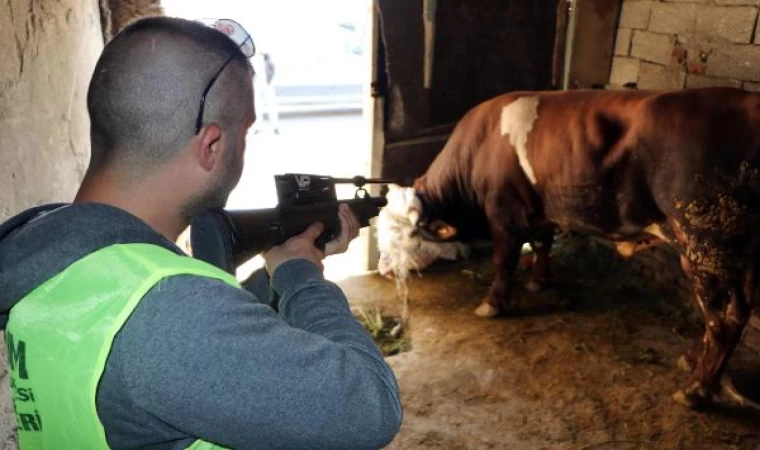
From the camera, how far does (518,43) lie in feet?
A: 17.7

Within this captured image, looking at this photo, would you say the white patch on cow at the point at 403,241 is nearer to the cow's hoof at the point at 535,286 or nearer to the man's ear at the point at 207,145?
the cow's hoof at the point at 535,286

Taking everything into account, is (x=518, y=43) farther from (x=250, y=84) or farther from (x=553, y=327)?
(x=250, y=84)

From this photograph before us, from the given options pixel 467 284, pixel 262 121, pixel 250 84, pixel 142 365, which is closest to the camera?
pixel 142 365

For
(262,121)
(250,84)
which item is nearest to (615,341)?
(250,84)

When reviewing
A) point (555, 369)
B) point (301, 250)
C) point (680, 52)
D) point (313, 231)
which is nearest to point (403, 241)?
point (555, 369)

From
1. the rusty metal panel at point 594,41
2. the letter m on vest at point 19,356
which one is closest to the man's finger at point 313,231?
the letter m on vest at point 19,356

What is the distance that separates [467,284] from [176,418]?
4.46m

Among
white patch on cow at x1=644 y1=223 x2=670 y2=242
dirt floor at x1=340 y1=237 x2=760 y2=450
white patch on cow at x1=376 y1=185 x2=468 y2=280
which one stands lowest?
dirt floor at x1=340 y1=237 x2=760 y2=450

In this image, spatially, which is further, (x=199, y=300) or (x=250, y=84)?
(x=250, y=84)

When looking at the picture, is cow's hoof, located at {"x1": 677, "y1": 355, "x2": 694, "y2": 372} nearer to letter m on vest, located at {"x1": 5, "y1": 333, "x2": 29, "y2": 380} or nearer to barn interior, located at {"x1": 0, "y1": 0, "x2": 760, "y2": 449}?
barn interior, located at {"x1": 0, "y1": 0, "x2": 760, "y2": 449}

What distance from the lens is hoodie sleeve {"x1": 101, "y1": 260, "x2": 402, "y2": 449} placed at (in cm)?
88

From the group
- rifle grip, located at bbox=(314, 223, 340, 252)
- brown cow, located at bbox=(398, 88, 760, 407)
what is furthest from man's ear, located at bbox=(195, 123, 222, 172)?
brown cow, located at bbox=(398, 88, 760, 407)

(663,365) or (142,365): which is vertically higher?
(142,365)

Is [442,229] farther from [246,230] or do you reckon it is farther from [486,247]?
[246,230]
